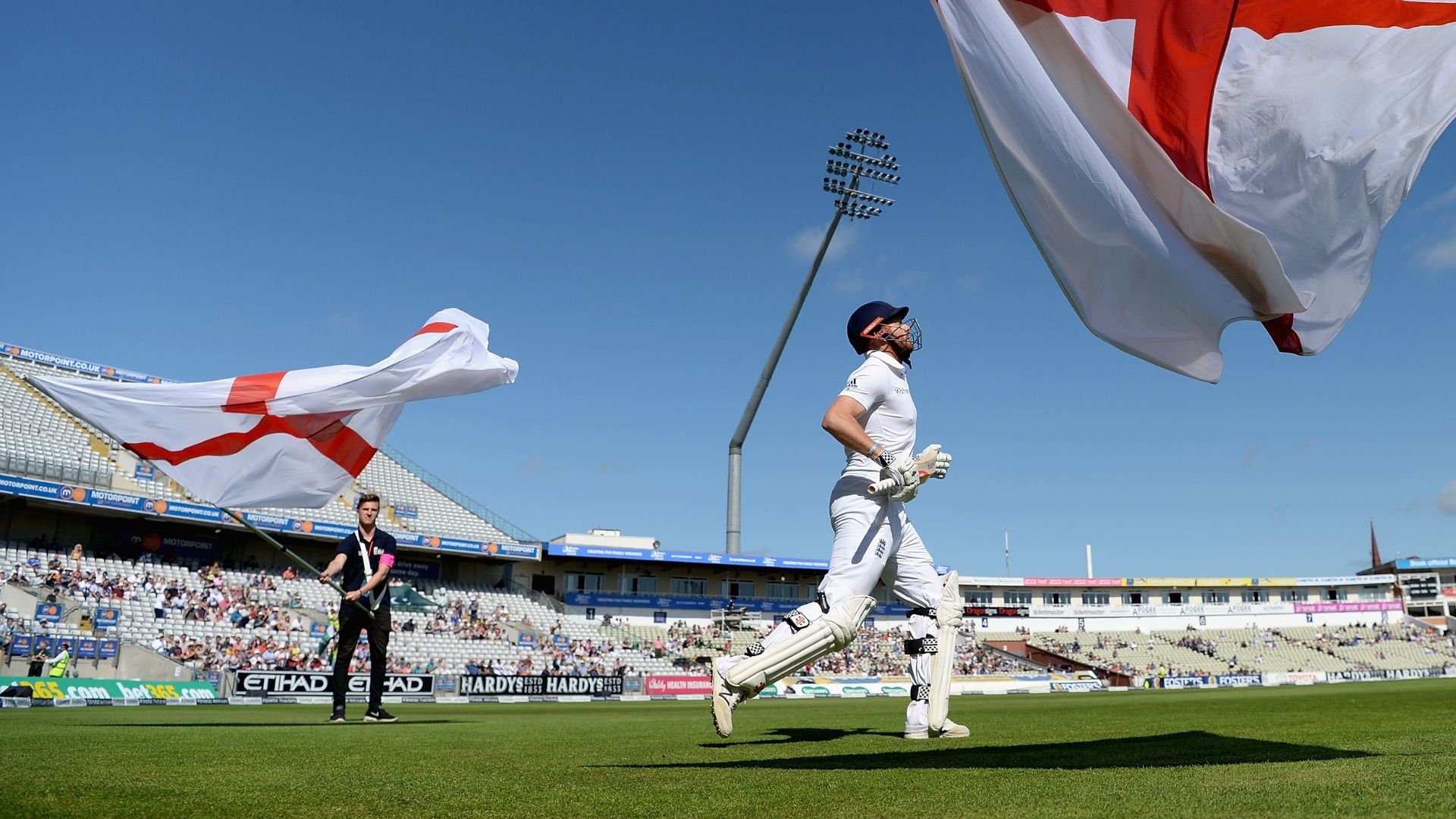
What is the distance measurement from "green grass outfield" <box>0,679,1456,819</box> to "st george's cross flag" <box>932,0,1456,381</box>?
1843 millimetres

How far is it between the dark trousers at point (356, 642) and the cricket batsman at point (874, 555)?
487 cm

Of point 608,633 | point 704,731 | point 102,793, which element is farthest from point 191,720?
point 608,633

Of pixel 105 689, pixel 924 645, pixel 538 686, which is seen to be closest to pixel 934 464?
pixel 924 645

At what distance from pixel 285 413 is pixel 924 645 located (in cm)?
626

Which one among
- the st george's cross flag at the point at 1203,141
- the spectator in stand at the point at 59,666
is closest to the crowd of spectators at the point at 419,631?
the spectator in stand at the point at 59,666

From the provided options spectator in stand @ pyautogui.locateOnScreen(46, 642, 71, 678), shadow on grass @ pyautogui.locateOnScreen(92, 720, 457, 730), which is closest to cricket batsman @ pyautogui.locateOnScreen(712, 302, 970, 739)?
shadow on grass @ pyautogui.locateOnScreen(92, 720, 457, 730)

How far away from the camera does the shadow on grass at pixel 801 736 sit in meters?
5.85

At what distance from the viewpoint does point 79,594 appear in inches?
1142

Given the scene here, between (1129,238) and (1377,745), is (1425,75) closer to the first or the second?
(1129,238)

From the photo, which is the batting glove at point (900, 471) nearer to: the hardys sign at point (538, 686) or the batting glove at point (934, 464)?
the batting glove at point (934, 464)

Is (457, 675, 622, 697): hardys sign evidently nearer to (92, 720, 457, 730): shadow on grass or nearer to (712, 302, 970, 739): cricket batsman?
(92, 720, 457, 730): shadow on grass

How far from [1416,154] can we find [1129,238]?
59.6 inches

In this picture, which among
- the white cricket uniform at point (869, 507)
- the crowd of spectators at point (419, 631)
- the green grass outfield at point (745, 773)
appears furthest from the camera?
the crowd of spectators at point (419, 631)

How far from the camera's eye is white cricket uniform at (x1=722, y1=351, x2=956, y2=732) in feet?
15.4
